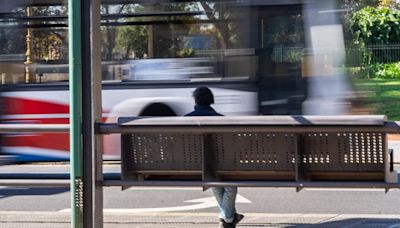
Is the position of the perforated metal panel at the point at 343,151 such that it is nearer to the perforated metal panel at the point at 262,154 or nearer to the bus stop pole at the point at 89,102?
the perforated metal panel at the point at 262,154

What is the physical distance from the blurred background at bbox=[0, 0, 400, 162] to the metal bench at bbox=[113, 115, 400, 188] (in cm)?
624

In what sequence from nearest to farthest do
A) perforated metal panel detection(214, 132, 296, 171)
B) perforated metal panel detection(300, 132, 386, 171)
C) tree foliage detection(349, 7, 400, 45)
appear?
perforated metal panel detection(300, 132, 386, 171), perforated metal panel detection(214, 132, 296, 171), tree foliage detection(349, 7, 400, 45)

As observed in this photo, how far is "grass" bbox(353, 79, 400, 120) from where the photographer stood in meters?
12.8

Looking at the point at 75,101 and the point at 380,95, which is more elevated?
the point at 75,101

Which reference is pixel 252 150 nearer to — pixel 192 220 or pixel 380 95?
pixel 192 220

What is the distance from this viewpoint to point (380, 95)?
26.2 meters

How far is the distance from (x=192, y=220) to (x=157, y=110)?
15.2ft

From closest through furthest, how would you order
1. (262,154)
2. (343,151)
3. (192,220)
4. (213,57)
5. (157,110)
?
(343,151), (262,154), (192,220), (213,57), (157,110)

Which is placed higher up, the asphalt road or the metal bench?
the metal bench

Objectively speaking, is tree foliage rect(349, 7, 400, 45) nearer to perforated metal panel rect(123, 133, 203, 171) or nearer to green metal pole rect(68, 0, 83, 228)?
perforated metal panel rect(123, 133, 203, 171)

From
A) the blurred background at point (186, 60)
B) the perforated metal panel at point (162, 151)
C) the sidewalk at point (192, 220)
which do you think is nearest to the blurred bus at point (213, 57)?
the blurred background at point (186, 60)

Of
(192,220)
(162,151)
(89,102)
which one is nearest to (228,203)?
(192,220)

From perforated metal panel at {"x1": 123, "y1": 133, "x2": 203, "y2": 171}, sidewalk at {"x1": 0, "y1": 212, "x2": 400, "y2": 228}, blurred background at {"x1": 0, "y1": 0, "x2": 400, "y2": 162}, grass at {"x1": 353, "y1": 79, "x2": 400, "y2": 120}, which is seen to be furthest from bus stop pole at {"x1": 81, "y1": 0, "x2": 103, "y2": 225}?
grass at {"x1": 353, "y1": 79, "x2": 400, "y2": 120}

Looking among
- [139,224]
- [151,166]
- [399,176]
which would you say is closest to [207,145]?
[151,166]
